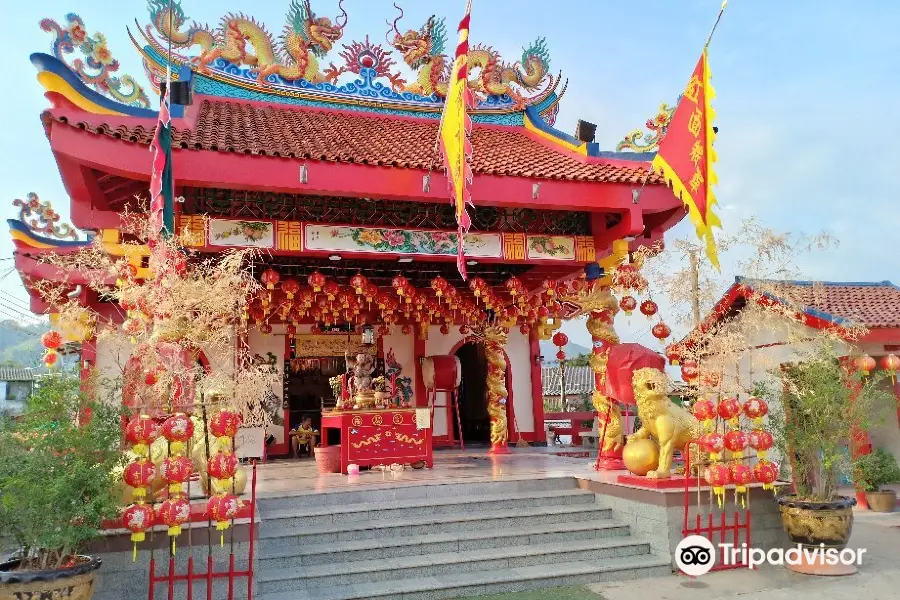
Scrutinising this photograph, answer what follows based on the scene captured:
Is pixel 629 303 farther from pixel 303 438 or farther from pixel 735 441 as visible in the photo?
pixel 303 438

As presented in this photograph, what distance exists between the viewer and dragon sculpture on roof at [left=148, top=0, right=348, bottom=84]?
1070cm

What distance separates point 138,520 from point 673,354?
520 cm

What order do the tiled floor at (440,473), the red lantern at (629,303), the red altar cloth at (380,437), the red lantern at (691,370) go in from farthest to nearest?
the red lantern at (629,303) → the red altar cloth at (380,437) → the tiled floor at (440,473) → the red lantern at (691,370)

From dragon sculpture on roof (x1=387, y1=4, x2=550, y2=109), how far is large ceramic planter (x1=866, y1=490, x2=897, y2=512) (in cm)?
855

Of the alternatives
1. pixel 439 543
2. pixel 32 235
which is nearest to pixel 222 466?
pixel 439 543

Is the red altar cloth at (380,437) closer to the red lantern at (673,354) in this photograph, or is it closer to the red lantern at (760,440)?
the red lantern at (673,354)

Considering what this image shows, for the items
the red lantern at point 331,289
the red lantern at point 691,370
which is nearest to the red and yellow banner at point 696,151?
the red lantern at point 691,370

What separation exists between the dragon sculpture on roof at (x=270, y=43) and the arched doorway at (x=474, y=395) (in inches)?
244

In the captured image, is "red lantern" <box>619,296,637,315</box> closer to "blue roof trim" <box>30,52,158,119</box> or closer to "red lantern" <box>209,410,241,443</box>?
"red lantern" <box>209,410,241,443</box>

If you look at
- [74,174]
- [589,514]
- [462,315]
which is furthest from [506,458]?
[74,174]

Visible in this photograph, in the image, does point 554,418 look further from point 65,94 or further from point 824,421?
point 65,94

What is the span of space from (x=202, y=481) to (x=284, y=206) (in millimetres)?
3868

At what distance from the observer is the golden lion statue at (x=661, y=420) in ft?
20.4

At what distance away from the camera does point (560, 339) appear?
1180cm
